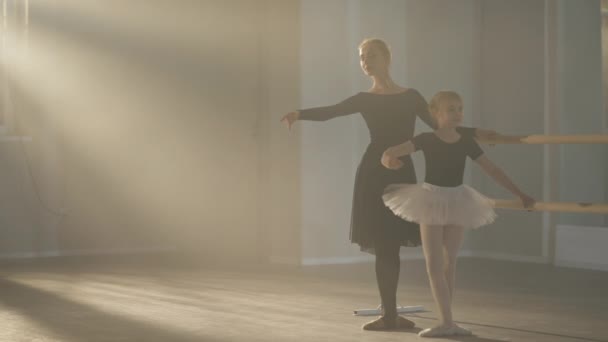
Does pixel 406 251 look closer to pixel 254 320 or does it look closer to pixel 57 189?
pixel 57 189

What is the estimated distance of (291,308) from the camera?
497cm

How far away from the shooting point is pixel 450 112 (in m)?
3.95

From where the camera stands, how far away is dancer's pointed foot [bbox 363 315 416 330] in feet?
14.0

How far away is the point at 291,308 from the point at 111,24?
431 cm

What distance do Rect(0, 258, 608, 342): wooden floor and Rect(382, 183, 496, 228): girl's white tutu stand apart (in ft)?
1.48

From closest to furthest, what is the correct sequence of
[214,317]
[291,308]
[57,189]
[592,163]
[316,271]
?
1. [214,317]
2. [291,308]
3. [316,271]
4. [592,163]
5. [57,189]

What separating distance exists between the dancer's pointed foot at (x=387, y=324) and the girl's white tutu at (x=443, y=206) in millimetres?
504

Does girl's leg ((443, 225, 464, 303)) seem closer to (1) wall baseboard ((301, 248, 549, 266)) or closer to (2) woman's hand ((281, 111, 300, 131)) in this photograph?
(2) woman's hand ((281, 111, 300, 131))

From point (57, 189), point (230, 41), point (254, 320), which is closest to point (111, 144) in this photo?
point (57, 189)

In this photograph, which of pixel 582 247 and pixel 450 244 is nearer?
pixel 450 244

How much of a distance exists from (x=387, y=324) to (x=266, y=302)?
A: 1.06m

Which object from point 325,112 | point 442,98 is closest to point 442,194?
point 442,98

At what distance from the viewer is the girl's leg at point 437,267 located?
3.97 m

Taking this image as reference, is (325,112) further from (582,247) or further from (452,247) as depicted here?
(582,247)
